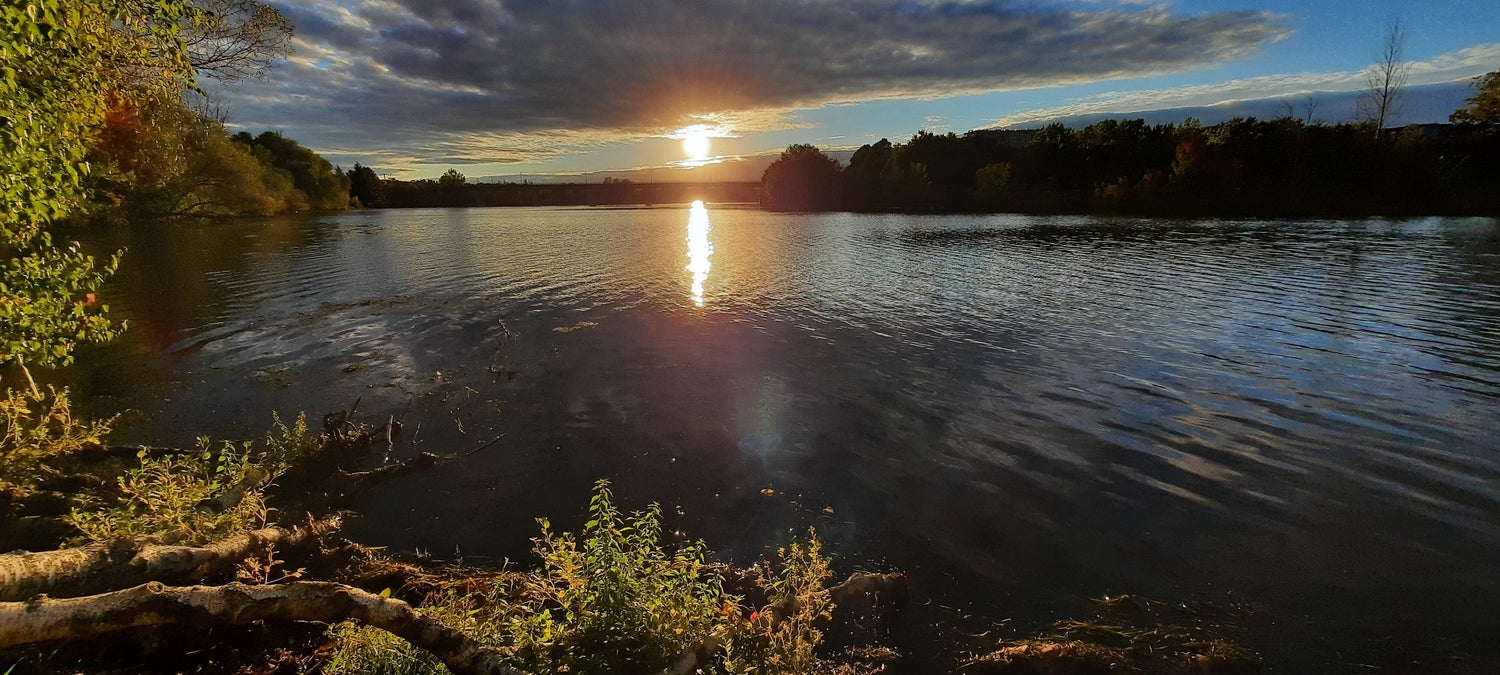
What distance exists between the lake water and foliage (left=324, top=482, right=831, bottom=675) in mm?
2510

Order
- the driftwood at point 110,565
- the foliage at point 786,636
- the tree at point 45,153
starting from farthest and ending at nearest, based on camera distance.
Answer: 1. the tree at point 45,153
2. the foliage at point 786,636
3. the driftwood at point 110,565

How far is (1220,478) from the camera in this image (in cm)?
1134

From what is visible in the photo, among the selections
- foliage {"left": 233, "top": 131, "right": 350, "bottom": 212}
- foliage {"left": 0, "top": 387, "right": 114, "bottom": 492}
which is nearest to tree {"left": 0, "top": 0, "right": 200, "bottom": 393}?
foliage {"left": 0, "top": 387, "right": 114, "bottom": 492}

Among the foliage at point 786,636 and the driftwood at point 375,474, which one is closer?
the foliage at point 786,636

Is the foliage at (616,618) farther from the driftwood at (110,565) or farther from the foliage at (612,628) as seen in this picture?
the driftwood at (110,565)

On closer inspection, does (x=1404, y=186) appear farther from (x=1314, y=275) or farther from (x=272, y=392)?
(x=272, y=392)

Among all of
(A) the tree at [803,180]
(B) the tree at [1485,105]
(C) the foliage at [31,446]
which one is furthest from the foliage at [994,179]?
(C) the foliage at [31,446]

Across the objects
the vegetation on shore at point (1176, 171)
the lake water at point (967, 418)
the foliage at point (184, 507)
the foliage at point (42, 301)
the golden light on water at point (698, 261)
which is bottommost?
the lake water at point (967, 418)

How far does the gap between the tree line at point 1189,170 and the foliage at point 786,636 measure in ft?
410

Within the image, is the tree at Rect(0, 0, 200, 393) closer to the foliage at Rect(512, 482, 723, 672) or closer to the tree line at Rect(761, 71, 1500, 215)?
the foliage at Rect(512, 482, 723, 672)

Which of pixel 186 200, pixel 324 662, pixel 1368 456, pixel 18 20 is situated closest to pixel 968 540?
pixel 324 662

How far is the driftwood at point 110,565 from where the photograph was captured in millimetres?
5152

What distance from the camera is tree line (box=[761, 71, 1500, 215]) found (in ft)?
334

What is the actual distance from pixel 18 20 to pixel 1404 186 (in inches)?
6245
